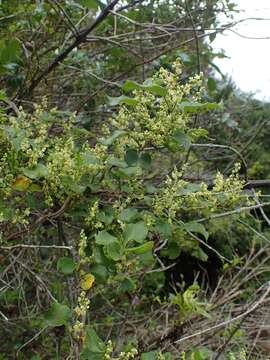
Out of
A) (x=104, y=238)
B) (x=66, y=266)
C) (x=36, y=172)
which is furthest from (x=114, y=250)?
(x=36, y=172)

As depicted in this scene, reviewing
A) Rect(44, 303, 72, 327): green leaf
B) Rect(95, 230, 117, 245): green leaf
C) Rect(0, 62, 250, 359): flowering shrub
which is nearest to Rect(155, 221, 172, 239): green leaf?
Rect(0, 62, 250, 359): flowering shrub

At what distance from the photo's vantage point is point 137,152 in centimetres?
132

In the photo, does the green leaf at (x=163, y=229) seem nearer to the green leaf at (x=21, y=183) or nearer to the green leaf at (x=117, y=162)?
the green leaf at (x=117, y=162)

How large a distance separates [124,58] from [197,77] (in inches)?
56.9

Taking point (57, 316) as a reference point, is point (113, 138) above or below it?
above

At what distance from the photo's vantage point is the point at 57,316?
4.01ft

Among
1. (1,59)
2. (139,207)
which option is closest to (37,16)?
(1,59)

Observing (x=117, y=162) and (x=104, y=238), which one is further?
(x=117, y=162)

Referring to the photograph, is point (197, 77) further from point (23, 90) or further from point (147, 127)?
point (23, 90)

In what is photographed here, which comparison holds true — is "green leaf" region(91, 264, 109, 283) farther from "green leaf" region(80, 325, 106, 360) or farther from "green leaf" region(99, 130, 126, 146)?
"green leaf" region(99, 130, 126, 146)

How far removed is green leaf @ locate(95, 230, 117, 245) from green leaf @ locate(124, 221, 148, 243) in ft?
0.11

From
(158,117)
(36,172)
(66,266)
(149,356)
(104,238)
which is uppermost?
(158,117)

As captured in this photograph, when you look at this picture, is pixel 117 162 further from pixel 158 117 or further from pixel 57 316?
pixel 57 316

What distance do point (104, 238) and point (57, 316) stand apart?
23 centimetres
